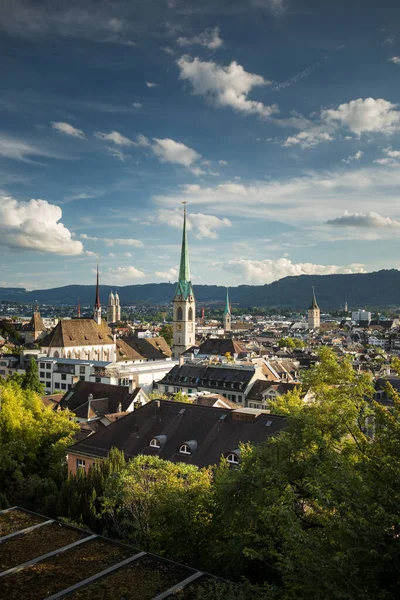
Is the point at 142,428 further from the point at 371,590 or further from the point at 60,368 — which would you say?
the point at 60,368

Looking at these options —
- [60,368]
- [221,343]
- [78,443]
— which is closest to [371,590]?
[78,443]

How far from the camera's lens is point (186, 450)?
108 ft

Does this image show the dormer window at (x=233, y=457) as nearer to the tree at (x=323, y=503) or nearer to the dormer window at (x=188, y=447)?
the dormer window at (x=188, y=447)

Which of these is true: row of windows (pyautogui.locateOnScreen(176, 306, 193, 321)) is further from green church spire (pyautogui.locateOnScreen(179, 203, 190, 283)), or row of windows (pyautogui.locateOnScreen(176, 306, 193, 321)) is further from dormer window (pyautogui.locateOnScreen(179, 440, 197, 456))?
dormer window (pyautogui.locateOnScreen(179, 440, 197, 456))

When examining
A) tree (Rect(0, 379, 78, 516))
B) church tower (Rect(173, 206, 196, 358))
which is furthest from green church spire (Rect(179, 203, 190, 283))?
tree (Rect(0, 379, 78, 516))

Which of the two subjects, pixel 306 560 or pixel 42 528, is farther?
pixel 42 528

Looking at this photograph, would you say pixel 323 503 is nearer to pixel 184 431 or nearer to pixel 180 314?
pixel 184 431

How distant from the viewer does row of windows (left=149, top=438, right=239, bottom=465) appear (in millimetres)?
30906

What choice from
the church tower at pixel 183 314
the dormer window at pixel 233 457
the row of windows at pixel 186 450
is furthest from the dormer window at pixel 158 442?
the church tower at pixel 183 314

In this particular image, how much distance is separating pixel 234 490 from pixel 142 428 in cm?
1916

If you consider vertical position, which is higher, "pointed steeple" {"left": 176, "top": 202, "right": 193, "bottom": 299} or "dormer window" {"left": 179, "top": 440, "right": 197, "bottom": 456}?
"pointed steeple" {"left": 176, "top": 202, "right": 193, "bottom": 299}

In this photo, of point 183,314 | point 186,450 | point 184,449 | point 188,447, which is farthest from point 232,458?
point 183,314

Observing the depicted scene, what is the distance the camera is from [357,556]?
37.1 feet

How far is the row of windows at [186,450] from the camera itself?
30.9 metres
